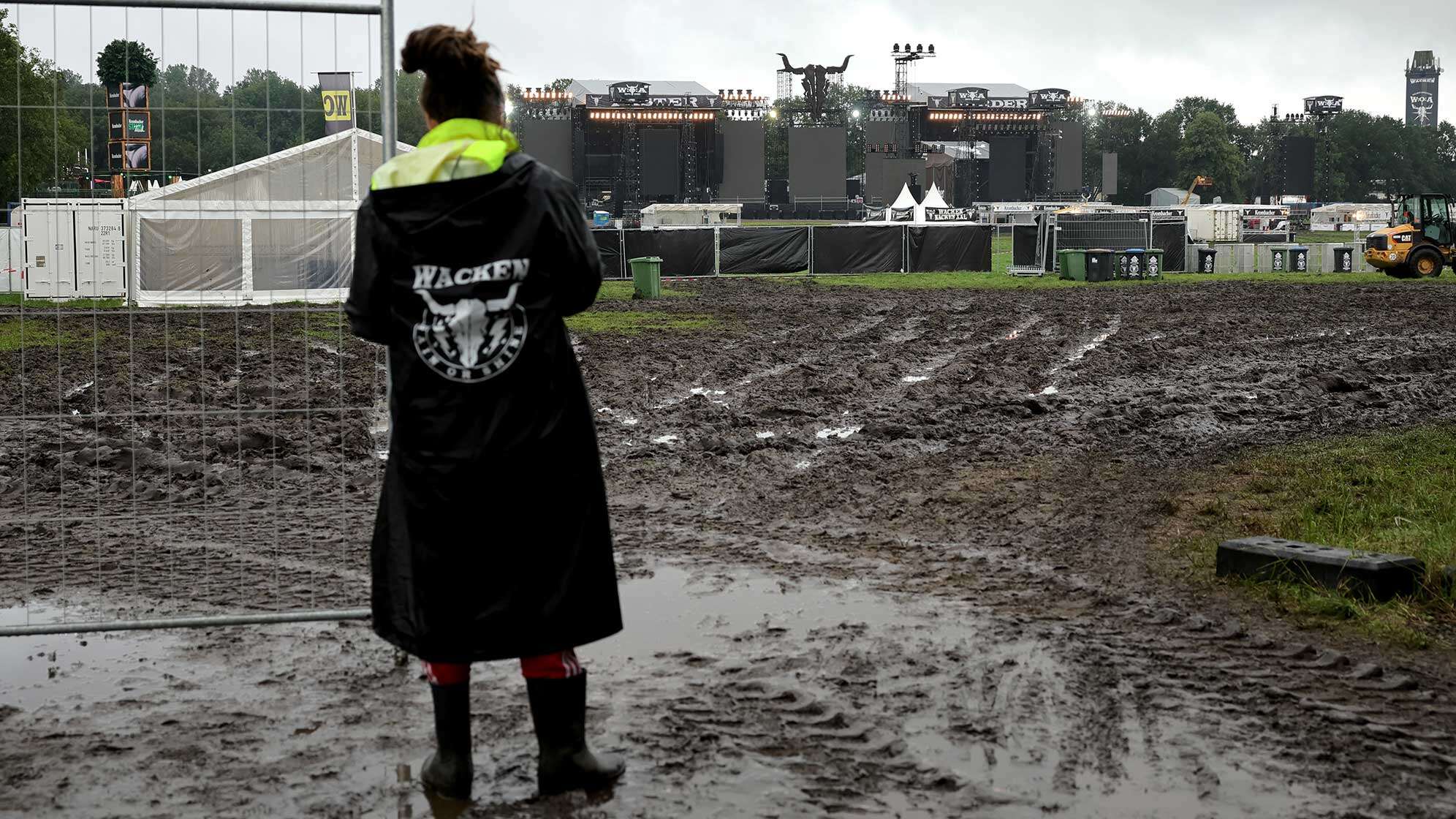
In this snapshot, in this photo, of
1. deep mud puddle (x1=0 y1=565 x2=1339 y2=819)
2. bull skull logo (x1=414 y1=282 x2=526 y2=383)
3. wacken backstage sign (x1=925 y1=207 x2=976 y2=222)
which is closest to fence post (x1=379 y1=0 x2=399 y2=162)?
bull skull logo (x1=414 y1=282 x2=526 y2=383)

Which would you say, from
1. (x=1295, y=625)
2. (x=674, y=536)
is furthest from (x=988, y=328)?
(x=1295, y=625)

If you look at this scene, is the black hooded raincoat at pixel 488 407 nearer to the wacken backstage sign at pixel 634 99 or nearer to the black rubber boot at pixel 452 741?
the black rubber boot at pixel 452 741

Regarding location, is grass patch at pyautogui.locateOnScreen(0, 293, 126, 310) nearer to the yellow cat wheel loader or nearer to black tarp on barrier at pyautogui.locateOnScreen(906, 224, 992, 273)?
black tarp on barrier at pyautogui.locateOnScreen(906, 224, 992, 273)

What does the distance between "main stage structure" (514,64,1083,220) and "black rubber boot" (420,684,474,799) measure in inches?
3703

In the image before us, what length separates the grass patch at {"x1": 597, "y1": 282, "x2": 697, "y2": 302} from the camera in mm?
32344

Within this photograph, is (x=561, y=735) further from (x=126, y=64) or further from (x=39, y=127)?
(x=39, y=127)

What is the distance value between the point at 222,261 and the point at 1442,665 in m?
6.38

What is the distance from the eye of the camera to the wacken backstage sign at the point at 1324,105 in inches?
5689

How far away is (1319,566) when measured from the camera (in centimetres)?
648

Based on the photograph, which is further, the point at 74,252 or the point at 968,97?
the point at 968,97

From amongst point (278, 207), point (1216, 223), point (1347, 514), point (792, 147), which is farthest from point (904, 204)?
point (278, 207)

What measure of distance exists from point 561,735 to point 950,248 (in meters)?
42.0

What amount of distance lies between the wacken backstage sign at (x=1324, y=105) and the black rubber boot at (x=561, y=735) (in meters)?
157

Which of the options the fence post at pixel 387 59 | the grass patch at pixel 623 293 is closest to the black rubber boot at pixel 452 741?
the fence post at pixel 387 59
